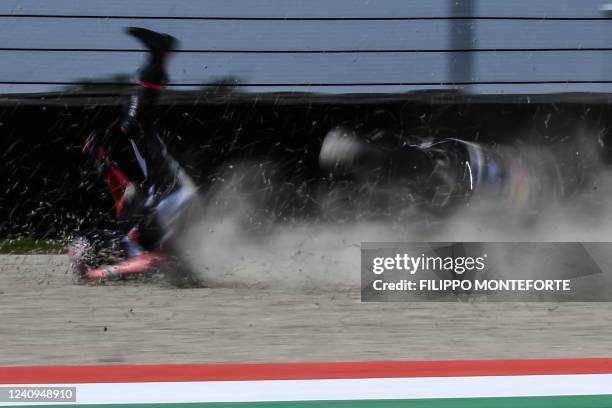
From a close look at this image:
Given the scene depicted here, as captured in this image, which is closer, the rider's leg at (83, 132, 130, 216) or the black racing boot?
the black racing boot

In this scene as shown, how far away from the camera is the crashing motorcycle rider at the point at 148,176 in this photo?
418 cm

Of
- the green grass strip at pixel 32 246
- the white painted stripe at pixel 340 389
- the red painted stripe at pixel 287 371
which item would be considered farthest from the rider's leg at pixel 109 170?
the white painted stripe at pixel 340 389

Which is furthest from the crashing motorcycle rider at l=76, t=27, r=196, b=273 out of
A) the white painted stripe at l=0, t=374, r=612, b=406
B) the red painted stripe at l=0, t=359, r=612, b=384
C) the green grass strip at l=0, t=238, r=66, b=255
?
the white painted stripe at l=0, t=374, r=612, b=406

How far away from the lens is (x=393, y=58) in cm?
411

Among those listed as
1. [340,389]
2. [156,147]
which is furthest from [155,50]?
[340,389]

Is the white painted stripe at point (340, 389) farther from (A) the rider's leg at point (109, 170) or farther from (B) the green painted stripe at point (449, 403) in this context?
(A) the rider's leg at point (109, 170)

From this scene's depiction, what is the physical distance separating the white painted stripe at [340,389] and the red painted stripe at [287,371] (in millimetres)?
149

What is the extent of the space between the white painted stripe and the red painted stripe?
0.49 ft

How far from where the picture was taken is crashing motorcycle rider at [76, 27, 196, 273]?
4.18 meters

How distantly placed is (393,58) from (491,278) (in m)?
0.96

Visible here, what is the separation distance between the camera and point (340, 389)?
2113mm

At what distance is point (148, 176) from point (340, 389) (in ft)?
7.61

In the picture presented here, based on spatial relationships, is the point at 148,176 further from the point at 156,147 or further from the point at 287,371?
the point at 287,371

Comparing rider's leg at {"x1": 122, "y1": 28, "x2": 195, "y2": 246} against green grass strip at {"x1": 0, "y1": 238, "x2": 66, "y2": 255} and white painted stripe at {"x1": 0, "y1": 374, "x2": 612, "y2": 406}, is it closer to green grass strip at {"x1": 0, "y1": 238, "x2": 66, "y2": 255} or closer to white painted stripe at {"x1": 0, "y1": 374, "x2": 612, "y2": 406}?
green grass strip at {"x1": 0, "y1": 238, "x2": 66, "y2": 255}
